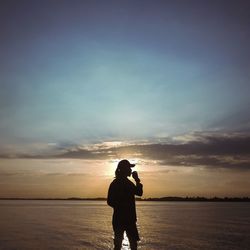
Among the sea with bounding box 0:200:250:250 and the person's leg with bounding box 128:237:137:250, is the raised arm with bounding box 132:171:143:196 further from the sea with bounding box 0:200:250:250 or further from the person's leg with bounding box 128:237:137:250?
the sea with bounding box 0:200:250:250

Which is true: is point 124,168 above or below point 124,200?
above

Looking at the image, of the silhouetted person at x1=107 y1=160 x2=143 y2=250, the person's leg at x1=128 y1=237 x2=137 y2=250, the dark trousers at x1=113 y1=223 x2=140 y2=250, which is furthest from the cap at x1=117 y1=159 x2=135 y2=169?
the person's leg at x1=128 y1=237 x2=137 y2=250

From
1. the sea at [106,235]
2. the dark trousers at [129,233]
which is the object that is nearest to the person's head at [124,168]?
the dark trousers at [129,233]

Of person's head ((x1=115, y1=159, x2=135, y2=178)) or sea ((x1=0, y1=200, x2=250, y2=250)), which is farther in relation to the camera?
sea ((x1=0, y1=200, x2=250, y2=250))

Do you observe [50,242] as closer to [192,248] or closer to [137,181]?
[192,248]

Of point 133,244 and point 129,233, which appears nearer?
point 133,244

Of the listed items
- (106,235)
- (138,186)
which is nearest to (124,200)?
(138,186)

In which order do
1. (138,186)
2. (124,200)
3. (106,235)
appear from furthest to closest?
(106,235) < (124,200) < (138,186)

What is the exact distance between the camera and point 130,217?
8.26 metres

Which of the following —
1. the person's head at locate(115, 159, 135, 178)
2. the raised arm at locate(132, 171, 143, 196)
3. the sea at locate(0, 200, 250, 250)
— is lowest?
the sea at locate(0, 200, 250, 250)

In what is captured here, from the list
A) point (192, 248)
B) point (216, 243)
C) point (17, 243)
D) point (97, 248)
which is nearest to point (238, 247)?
point (216, 243)

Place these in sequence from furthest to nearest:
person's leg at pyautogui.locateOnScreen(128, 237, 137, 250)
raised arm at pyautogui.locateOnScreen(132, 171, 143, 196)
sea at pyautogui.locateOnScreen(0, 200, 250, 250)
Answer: sea at pyautogui.locateOnScreen(0, 200, 250, 250)
person's leg at pyautogui.locateOnScreen(128, 237, 137, 250)
raised arm at pyautogui.locateOnScreen(132, 171, 143, 196)

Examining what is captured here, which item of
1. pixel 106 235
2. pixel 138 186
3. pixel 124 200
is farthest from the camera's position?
pixel 106 235

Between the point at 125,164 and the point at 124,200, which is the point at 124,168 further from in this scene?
the point at 124,200
